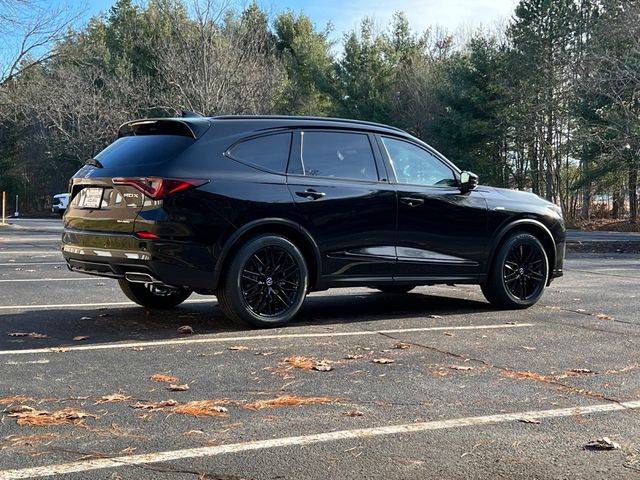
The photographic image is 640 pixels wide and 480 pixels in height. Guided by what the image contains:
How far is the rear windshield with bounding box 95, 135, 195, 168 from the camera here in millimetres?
6523

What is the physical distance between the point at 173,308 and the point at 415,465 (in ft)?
16.3

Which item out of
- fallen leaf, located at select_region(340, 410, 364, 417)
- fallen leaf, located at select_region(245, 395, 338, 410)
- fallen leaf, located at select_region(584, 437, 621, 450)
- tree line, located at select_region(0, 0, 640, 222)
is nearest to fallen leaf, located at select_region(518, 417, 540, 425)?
fallen leaf, located at select_region(584, 437, 621, 450)

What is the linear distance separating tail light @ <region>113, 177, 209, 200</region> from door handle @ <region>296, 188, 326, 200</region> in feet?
3.33

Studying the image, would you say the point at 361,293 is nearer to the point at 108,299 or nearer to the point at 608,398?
the point at 108,299

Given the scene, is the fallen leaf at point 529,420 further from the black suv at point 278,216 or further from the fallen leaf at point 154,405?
the black suv at point 278,216

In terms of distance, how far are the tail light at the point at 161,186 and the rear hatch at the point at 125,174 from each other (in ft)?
0.07

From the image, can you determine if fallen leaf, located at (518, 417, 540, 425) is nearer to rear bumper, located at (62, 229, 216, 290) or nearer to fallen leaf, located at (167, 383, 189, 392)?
fallen leaf, located at (167, 383, 189, 392)

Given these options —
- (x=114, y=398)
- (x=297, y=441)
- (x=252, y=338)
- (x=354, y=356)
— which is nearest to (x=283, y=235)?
(x=252, y=338)

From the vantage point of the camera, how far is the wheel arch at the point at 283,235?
6505 millimetres

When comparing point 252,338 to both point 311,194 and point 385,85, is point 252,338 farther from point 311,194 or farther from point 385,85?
point 385,85

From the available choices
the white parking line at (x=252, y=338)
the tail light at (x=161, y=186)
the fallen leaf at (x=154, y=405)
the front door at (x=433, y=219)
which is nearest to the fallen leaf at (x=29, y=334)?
the white parking line at (x=252, y=338)

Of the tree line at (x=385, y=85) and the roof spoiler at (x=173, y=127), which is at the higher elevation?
the tree line at (x=385, y=85)

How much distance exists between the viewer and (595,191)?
125ft

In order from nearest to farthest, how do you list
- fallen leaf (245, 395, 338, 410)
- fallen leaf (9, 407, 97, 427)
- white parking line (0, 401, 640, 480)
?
white parking line (0, 401, 640, 480), fallen leaf (9, 407, 97, 427), fallen leaf (245, 395, 338, 410)
